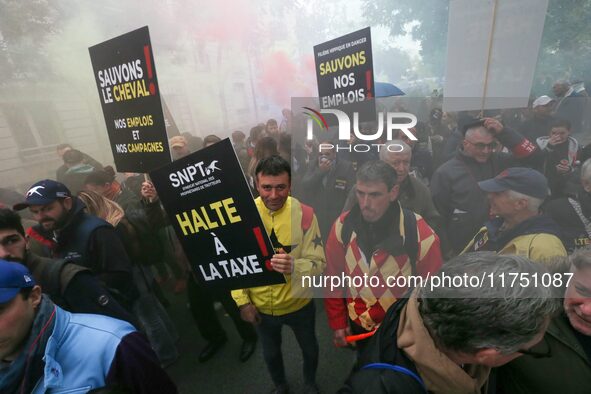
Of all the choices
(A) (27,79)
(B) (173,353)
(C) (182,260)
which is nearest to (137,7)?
(A) (27,79)

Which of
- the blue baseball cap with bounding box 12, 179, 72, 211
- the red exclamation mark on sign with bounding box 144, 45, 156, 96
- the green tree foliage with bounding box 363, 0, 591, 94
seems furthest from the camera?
the green tree foliage with bounding box 363, 0, 591, 94

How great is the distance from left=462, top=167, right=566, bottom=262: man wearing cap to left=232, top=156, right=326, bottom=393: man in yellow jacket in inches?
25.8

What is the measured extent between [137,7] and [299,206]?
8453mm

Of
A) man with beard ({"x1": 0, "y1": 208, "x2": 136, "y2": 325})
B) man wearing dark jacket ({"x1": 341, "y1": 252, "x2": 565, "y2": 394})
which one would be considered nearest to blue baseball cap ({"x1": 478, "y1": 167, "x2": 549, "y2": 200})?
man wearing dark jacket ({"x1": 341, "y1": 252, "x2": 565, "y2": 394})

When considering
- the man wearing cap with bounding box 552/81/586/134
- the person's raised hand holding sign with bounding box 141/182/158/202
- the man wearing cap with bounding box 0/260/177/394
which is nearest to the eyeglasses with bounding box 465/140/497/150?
the man wearing cap with bounding box 552/81/586/134

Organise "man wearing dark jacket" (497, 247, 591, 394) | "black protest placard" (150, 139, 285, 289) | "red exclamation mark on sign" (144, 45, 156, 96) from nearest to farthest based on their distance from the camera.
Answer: "man wearing dark jacket" (497, 247, 591, 394)
"black protest placard" (150, 139, 285, 289)
"red exclamation mark on sign" (144, 45, 156, 96)

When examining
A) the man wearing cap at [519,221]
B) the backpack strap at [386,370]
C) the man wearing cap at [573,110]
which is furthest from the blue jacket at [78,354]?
the man wearing cap at [573,110]

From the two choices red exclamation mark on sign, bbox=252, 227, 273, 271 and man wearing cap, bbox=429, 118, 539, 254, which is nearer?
man wearing cap, bbox=429, 118, 539, 254

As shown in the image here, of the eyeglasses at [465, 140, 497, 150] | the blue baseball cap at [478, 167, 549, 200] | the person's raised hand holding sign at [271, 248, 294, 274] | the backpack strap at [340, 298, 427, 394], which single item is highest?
the eyeglasses at [465, 140, 497, 150]

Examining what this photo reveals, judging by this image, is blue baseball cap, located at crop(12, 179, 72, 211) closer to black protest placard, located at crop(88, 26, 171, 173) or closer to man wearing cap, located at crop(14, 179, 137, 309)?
man wearing cap, located at crop(14, 179, 137, 309)

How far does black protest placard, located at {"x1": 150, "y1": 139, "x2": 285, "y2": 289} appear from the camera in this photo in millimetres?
1570

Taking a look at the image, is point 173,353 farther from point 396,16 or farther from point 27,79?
point 396,16

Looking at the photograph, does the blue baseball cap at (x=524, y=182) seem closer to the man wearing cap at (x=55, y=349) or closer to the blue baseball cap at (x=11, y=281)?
the man wearing cap at (x=55, y=349)

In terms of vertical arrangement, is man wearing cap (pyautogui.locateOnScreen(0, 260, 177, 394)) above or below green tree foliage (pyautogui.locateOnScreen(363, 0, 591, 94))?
below
